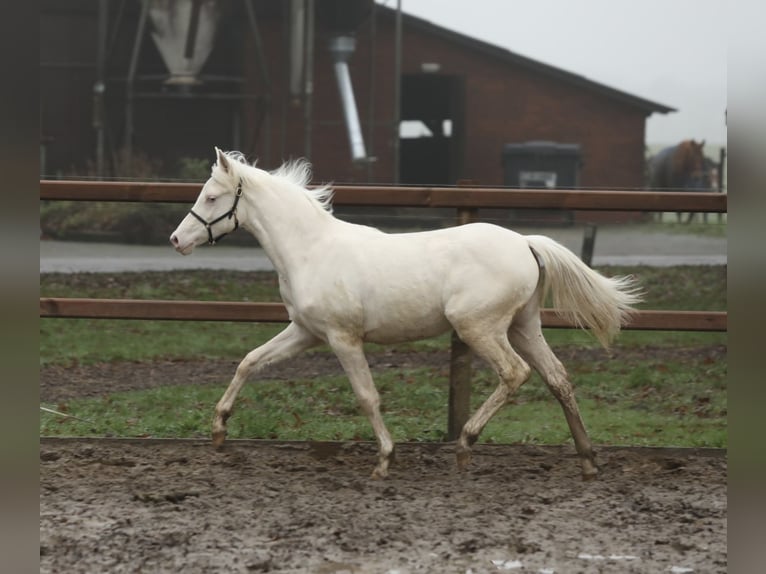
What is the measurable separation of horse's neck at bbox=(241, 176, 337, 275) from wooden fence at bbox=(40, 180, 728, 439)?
52cm

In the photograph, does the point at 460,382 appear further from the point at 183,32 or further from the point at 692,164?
the point at 692,164

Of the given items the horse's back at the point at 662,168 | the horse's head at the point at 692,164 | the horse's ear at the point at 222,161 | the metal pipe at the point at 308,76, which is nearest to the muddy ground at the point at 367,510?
the horse's ear at the point at 222,161

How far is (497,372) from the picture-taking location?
16.6ft

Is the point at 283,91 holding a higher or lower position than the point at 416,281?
higher

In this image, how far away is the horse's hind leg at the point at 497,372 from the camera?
504 cm

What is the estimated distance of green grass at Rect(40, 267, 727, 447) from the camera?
6348 mm

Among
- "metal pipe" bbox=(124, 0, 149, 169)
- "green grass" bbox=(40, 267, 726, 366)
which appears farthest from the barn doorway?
"green grass" bbox=(40, 267, 726, 366)

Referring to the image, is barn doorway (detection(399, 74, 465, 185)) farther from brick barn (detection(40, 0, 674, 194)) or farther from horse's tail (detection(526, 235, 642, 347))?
horse's tail (detection(526, 235, 642, 347))

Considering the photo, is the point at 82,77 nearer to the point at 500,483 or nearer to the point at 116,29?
the point at 116,29

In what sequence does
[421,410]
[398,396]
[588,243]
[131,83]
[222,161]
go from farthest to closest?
[131,83] → [588,243] → [398,396] → [421,410] → [222,161]

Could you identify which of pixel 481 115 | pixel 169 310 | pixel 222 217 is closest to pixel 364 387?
pixel 222 217

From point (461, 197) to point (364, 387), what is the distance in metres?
1.30

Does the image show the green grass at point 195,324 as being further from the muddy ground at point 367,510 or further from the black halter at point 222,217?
the black halter at point 222,217
